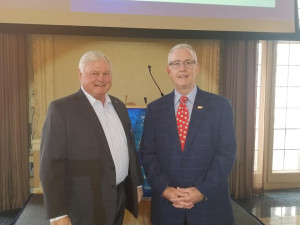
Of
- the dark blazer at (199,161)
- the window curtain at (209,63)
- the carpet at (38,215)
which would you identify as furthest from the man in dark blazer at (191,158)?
the window curtain at (209,63)

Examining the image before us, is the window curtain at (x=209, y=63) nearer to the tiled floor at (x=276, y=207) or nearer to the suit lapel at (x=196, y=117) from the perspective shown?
the tiled floor at (x=276, y=207)

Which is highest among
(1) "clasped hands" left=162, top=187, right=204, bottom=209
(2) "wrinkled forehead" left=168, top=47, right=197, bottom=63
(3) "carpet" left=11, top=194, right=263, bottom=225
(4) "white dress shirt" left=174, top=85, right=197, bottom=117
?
(2) "wrinkled forehead" left=168, top=47, right=197, bottom=63

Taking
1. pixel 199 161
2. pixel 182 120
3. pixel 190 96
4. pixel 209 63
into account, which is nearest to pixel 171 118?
pixel 182 120

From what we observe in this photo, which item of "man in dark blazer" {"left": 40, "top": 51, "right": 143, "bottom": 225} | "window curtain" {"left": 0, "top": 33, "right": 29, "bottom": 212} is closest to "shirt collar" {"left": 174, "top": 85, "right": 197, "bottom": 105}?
"man in dark blazer" {"left": 40, "top": 51, "right": 143, "bottom": 225}

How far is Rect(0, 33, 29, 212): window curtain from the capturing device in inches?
128

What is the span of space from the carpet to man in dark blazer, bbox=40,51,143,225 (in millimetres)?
1558

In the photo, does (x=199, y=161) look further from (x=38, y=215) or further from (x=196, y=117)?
(x=38, y=215)

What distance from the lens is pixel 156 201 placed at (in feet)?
5.52

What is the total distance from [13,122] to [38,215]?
104cm

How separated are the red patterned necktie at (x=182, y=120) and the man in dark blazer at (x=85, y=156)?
34 centimetres

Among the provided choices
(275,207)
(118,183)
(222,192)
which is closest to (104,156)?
(118,183)

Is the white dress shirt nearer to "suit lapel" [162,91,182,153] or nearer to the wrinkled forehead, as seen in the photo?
"suit lapel" [162,91,182,153]

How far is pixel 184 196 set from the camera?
1.56m

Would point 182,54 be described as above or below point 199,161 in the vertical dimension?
above
